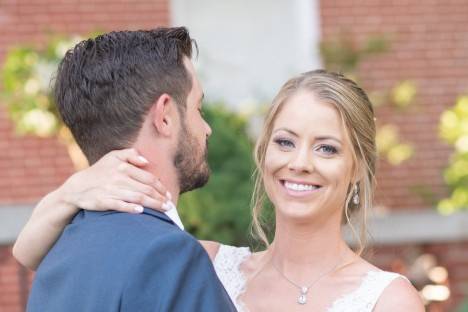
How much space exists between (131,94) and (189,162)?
0.28m

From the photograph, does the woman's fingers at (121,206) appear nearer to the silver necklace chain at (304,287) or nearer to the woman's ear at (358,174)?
the silver necklace chain at (304,287)

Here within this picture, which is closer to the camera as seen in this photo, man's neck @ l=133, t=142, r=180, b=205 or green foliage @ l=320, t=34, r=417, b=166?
man's neck @ l=133, t=142, r=180, b=205

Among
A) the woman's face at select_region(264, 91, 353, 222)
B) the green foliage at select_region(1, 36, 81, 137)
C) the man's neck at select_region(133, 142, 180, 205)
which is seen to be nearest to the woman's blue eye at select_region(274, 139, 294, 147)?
the woman's face at select_region(264, 91, 353, 222)

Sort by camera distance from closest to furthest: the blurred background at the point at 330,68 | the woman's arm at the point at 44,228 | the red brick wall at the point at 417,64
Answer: the woman's arm at the point at 44,228 → the blurred background at the point at 330,68 → the red brick wall at the point at 417,64

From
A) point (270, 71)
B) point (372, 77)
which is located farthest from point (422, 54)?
point (270, 71)

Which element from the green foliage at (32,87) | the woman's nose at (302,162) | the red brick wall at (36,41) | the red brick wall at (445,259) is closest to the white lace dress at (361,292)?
the woman's nose at (302,162)

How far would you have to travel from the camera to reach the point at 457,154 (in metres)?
7.89

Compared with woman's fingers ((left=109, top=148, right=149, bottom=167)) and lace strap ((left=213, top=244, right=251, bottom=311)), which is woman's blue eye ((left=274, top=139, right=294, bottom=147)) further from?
woman's fingers ((left=109, top=148, right=149, bottom=167))

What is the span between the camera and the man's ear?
306 cm

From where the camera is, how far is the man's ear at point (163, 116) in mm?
3062

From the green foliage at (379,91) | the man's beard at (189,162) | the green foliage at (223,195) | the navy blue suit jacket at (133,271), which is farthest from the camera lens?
the green foliage at (379,91)

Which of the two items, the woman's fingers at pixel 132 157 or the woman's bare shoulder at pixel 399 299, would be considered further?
the woman's bare shoulder at pixel 399 299

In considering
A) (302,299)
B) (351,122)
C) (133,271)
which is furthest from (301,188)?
(133,271)

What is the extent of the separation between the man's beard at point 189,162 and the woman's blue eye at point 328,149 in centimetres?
76
